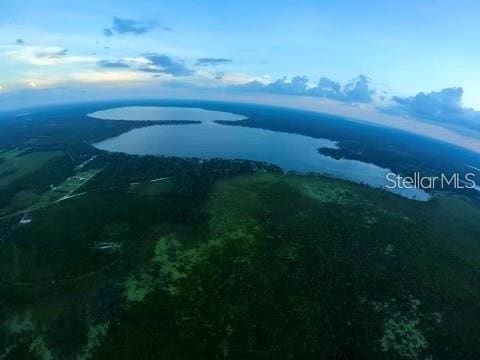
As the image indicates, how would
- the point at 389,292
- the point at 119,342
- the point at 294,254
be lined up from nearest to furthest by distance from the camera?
the point at 119,342, the point at 389,292, the point at 294,254

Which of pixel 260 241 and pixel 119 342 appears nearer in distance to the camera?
pixel 119 342

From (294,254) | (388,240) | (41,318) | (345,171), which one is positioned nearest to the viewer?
(41,318)

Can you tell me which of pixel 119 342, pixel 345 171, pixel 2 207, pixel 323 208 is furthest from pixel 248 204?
pixel 345 171

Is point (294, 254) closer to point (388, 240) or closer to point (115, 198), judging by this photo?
point (388, 240)

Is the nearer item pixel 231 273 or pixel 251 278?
pixel 251 278

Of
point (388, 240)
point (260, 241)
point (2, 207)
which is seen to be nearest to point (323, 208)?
point (388, 240)

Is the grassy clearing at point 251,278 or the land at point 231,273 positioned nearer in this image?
the land at point 231,273

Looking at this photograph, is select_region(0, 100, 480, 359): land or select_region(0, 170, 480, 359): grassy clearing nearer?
select_region(0, 100, 480, 359): land
